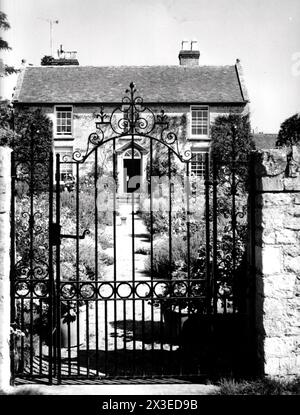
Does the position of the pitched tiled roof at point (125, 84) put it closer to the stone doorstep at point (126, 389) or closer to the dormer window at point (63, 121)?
the dormer window at point (63, 121)

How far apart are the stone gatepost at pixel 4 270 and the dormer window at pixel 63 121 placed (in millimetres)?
24283

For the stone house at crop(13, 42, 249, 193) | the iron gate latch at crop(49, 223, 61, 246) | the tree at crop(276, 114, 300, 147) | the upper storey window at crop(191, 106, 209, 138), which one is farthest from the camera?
the upper storey window at crop(191, 106, 209, 138)

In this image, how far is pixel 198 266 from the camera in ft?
20.3

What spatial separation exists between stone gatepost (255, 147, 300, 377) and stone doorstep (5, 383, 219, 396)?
2.17 ft

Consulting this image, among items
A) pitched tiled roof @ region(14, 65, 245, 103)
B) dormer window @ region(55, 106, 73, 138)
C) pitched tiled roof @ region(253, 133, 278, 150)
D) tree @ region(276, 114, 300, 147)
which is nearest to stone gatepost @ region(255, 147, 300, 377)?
tree @ region(276, 114, 300, 147)

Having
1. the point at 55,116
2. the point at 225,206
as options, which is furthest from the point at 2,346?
the point at 55,116

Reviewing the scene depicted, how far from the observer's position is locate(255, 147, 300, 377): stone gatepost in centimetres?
445

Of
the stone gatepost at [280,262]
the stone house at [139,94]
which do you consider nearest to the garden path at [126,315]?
the stone gatepost at [280,262]

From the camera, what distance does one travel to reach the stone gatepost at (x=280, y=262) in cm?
445

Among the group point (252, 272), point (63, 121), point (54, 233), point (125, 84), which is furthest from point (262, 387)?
point (125, 84)

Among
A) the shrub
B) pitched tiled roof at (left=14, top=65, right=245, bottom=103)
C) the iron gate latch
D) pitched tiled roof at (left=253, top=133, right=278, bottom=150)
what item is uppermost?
pitched tiled roof at (left=14, top=65, right=245, bottom=103)

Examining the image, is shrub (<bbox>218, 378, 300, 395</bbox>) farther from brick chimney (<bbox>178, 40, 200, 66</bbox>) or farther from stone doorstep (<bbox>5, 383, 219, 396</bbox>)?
brick chimney (<bbox>178, 40, 200, 66</bbox>)

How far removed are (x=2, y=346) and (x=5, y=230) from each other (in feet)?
3.54
